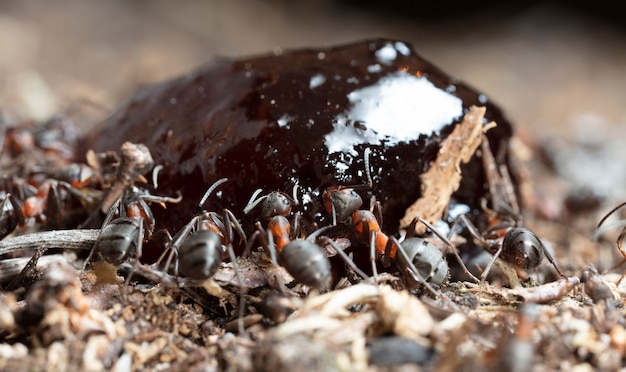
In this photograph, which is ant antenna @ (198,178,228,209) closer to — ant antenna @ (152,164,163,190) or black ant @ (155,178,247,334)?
black ant @ (155,178,247,334)

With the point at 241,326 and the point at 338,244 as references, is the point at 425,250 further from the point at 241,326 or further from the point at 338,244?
the point at 241,326

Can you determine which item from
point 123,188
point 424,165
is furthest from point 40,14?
point 424,165

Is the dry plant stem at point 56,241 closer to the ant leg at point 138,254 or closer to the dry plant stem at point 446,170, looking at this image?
the ant leg at point 138,254

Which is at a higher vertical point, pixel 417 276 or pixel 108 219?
pixel 108 219

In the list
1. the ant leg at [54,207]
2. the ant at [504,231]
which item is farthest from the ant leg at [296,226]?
the ant leg at [54,207]

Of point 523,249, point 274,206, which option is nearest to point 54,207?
point 274,206

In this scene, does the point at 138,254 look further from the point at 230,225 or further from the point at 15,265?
the point at 15,265

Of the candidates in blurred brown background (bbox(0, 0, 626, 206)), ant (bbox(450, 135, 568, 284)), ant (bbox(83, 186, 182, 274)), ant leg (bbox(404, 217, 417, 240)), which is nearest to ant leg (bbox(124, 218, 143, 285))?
ant (bbox(83, 186, 182, 274))

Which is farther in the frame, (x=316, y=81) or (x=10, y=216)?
(x=316, y=81)
